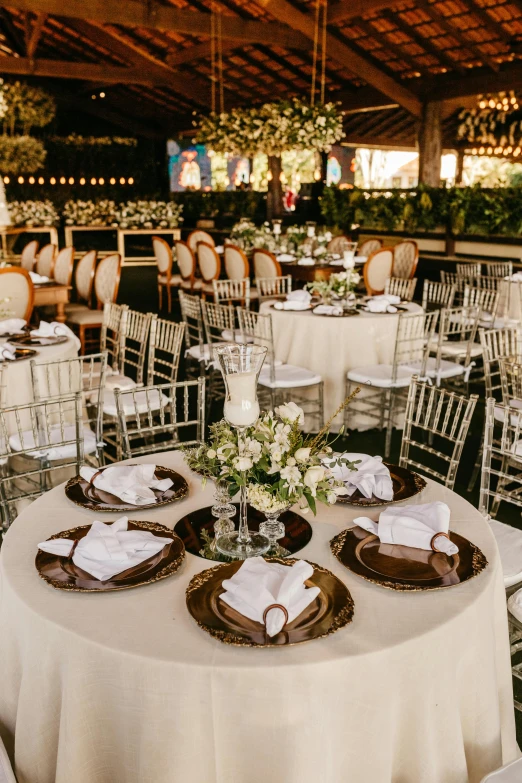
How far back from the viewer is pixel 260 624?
1.47 metres

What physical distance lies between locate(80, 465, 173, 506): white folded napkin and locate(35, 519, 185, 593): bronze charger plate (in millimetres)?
275

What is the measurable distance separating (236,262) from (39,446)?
5.74 m

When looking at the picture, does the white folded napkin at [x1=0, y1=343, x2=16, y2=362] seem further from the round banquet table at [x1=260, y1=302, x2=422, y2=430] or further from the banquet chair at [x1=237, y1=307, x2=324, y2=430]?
the round banquet table at [x1=260, y1=302, x2=422, y2=430]

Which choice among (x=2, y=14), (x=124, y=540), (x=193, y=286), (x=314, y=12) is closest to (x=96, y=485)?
(x=124, y=540)

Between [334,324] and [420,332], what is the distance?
0.63m

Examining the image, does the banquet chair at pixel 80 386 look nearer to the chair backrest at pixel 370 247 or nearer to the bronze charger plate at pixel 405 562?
the bronze charger plate at pixel 405 562

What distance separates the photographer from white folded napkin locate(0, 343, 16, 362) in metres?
3.64

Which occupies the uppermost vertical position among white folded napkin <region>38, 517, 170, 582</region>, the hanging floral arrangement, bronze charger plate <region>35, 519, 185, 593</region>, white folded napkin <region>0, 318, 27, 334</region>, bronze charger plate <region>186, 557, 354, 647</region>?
the hanging floral arrangement

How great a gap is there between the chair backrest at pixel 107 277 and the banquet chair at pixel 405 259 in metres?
3.33

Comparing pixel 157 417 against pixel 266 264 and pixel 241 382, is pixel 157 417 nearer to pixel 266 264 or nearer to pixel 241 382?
pixel 241 382

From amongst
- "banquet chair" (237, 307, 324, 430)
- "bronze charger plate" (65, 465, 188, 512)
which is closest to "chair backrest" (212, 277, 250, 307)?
"banquet chair" (237, 307, 324, 430)

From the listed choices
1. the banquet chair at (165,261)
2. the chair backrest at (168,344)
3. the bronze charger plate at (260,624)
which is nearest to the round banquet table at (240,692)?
the bronze charger plate at (260,624)

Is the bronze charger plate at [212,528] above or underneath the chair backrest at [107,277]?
underneath

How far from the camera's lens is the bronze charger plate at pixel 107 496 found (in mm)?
2043
